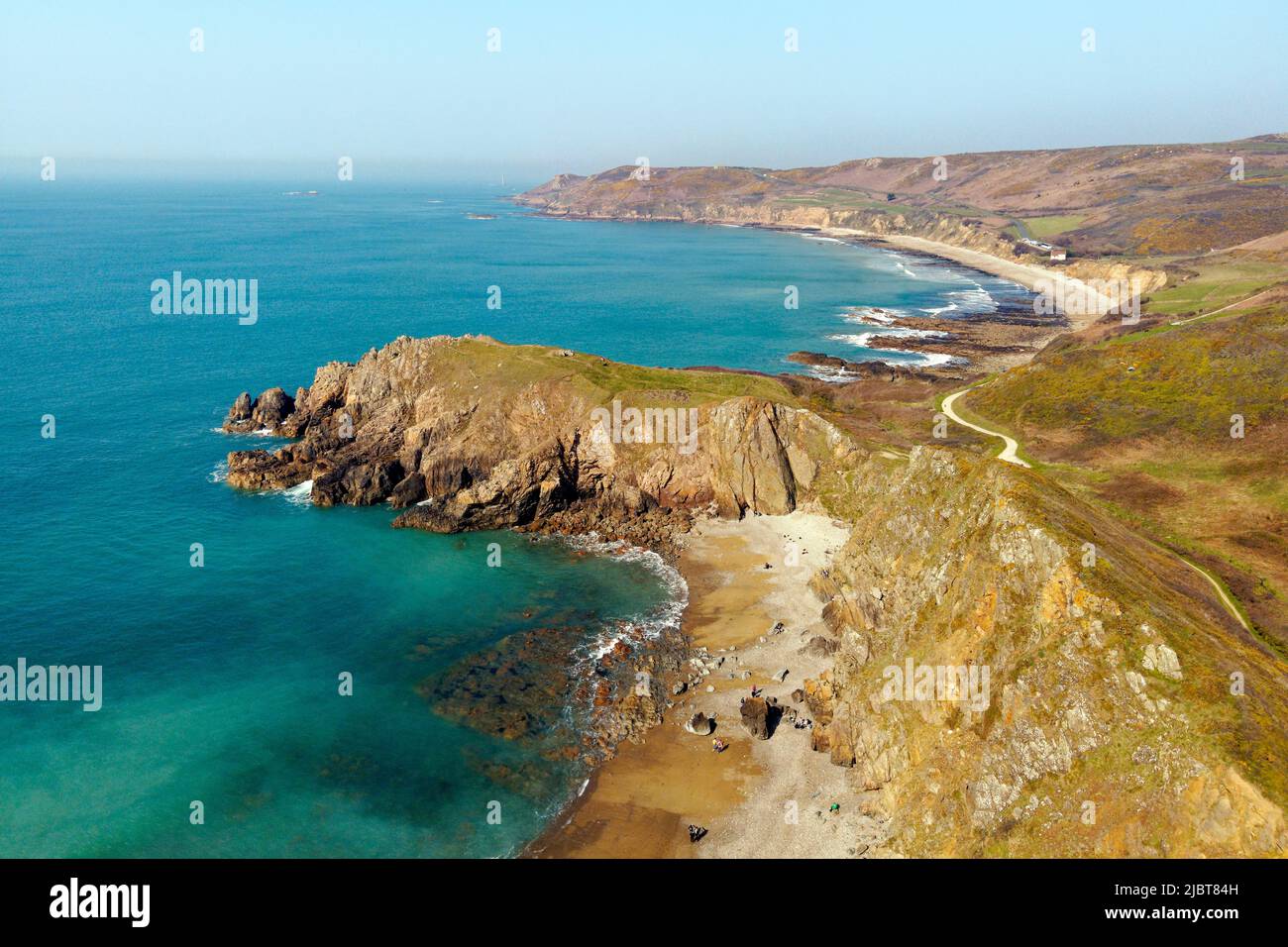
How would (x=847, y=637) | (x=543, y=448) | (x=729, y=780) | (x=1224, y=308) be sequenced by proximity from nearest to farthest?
(x=729, y=780) < (x=847, y=637) < (x=543, y=448) < (x=1224, y=308)

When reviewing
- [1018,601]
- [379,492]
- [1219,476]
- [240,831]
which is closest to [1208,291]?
[1219,476]

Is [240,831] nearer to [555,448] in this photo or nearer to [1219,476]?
[555,448]

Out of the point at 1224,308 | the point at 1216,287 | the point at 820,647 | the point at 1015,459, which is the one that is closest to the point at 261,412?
the point at 820,647

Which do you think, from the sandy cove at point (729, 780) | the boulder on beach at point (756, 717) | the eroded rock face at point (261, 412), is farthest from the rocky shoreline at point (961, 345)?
the boulder on beach at point (756, 717)

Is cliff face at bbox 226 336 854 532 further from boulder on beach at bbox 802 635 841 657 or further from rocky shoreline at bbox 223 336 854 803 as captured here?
boulder on beach at bbox 802 635 841 657

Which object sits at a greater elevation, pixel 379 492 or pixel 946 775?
pixel 379 492

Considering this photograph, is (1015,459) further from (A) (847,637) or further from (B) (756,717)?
(B) (756,717)

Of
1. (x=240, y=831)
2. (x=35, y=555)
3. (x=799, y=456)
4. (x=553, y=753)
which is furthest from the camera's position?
(x=799, y=456)
